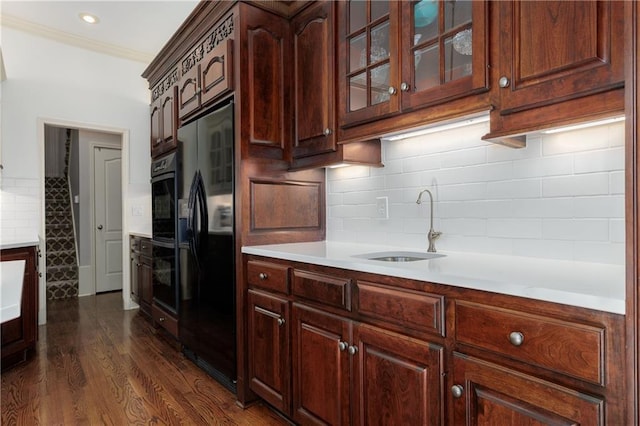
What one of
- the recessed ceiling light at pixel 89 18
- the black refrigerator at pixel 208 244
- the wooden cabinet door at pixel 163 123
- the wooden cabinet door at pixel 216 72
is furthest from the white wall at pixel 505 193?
the recessed ceiling light at pixel 89 18

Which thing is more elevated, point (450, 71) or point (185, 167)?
point (450, 71)

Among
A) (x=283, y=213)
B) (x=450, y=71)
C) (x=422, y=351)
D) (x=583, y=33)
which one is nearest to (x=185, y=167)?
(x=283, y=213)

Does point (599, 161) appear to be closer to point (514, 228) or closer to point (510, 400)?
point (514, 228)

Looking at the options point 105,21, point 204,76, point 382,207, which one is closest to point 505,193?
point 382,207

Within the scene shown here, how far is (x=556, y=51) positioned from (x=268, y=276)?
1.53 m

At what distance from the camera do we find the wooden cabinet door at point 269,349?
1832 millimetres

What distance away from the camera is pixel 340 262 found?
1508 mm

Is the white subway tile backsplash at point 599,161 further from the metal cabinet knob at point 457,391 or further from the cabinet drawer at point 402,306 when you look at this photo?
the metal cabinet knob at point 457,391

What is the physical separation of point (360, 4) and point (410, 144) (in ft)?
2.43

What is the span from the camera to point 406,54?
158 cm

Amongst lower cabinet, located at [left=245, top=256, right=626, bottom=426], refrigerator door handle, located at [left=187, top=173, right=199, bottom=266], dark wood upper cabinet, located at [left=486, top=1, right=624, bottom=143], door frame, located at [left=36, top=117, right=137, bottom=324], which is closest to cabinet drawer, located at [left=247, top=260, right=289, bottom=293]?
lower cabinet, located at [left=245, top=256, right=626, bottom=426]

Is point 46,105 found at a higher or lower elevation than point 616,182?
higher

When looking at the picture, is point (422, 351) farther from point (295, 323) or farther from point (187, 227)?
point (187, 227)

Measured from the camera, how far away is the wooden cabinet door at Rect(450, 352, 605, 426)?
0.90m
